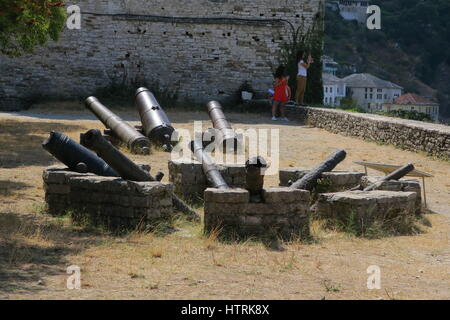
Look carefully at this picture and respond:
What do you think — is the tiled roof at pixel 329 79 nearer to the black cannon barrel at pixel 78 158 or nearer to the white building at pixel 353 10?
the white building at pixel 353 10

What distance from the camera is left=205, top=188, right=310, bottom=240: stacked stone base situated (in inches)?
328

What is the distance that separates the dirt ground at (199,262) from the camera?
6.32m

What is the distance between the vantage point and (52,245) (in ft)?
25.9

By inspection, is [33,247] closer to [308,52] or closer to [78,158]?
[78,158]

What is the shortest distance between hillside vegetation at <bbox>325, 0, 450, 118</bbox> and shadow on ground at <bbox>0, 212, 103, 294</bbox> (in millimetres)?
75112

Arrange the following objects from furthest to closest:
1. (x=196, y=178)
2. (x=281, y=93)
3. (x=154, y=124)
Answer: (x=281, y=93), (x=154, y=124), (x=196, y=178)

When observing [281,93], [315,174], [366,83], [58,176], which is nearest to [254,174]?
[315,174]

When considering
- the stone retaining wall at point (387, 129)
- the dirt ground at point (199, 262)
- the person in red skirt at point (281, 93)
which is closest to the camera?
the dirt ground at point (199, 262)

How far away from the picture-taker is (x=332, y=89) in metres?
78.3

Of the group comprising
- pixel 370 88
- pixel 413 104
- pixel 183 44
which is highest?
pixel 183 44

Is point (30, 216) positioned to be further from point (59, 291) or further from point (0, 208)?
point (59, 291)

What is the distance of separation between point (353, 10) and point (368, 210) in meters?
92.2

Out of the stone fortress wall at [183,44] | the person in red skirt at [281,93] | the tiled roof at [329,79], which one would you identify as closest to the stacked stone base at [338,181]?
the person in red skirt at [281,93]
